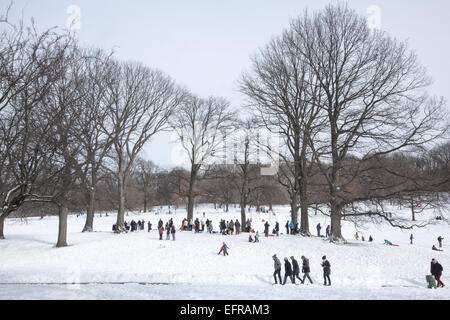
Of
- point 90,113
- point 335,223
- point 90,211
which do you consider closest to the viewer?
point 90,113

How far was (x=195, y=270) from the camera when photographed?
1445 cm

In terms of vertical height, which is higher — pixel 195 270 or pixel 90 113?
pixel 90 113

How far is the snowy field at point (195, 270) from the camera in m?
10.9

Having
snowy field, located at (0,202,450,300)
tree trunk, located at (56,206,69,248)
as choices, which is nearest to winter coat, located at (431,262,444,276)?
snowy field, located at (0,202,450,300)

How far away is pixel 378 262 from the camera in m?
16.1

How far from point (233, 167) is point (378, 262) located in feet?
66.4

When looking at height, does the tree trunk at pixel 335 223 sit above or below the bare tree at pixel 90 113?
below

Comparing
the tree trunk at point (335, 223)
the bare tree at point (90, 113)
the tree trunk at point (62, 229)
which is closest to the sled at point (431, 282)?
the tree trunk at point (335, 223)

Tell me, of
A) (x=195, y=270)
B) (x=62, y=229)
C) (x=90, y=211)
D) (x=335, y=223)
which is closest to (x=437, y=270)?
(x=335, y=223)

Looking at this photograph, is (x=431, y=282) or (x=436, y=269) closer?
(x=431, y=282)

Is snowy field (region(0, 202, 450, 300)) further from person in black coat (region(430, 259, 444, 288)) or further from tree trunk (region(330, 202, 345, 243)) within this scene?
tree trunk (region(330, 202, 345, 243))

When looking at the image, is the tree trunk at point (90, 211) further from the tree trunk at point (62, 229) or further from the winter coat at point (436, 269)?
the winter coat at point (436, 269)

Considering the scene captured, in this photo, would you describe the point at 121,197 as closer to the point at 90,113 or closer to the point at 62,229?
the point at 62,229

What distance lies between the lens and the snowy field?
35.9ft
